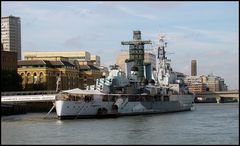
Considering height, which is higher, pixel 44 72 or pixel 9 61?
pixel 9 61

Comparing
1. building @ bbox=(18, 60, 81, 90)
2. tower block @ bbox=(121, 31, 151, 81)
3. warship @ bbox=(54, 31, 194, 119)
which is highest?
tower block @ bbox=(121, 31, 151, 81)

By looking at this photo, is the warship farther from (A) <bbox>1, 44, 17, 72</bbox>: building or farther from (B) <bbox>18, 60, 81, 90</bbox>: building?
(B) <bbox>18, 60, 81, 90</bbox>: building

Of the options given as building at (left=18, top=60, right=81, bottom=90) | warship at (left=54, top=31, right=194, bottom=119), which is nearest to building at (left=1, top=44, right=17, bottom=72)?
building at (left=18, top=60, right=81, bottom=90)

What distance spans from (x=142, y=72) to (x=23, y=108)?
90.3 feet

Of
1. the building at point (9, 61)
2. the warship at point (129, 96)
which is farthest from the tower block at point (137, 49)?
the building at point (9, 61)

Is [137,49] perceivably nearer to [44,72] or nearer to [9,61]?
[44,72]

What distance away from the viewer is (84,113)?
65812 mm

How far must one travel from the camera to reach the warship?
65.0 m

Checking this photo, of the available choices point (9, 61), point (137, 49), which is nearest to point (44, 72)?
point (9, 61)

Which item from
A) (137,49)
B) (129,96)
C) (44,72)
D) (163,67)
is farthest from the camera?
(44,72)

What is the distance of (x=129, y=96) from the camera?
2968 inches

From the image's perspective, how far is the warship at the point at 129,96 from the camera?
65000mm

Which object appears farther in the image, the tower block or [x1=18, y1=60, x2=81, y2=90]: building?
[x1=18, y1=60, x2=81, y2=90]: building

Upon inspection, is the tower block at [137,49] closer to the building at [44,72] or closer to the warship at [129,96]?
the warship at [129,96]
